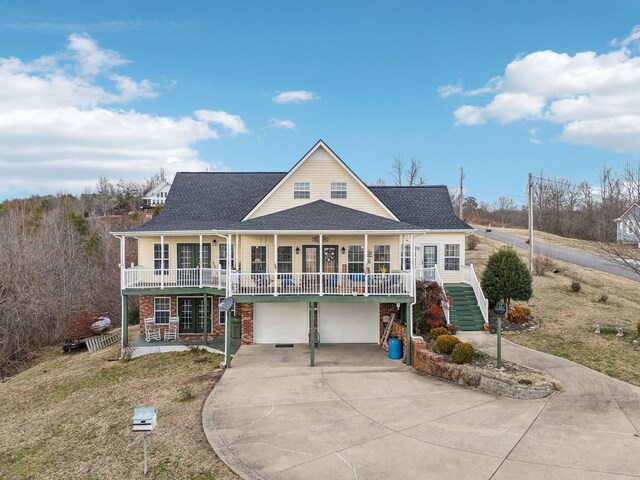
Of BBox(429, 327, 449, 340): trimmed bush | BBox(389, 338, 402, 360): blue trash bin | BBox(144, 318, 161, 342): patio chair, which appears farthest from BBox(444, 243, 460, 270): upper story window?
BBox(144, 318, 161, 342): patio chair

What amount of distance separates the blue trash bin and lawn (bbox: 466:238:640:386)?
16.2 feet

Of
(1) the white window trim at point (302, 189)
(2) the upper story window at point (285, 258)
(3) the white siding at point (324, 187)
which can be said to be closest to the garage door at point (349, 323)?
(2) the upper story window at point (285, 258)

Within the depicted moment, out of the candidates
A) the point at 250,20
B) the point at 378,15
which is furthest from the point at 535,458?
Result: the point at 250,20

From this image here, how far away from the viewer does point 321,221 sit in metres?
18.1

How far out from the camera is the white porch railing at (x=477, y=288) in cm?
1955

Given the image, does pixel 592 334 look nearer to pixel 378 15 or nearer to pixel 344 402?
pixel 344 402

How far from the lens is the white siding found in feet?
67.9

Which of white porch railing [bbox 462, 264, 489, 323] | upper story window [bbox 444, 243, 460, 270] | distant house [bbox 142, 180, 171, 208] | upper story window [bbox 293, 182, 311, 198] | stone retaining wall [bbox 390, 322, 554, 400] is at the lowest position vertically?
stone retaining wall [bbox 390, 322, 554, 400]

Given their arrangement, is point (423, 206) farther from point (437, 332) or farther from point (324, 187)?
point (437, 332)

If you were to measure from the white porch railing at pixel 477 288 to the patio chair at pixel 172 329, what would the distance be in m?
14.0

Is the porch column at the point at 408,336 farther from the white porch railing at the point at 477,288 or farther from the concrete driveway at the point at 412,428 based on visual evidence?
the white porch railing at the point at 477,288

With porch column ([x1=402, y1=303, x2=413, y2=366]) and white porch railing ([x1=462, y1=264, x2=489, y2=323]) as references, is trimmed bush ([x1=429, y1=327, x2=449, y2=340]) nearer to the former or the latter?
porch column ([x1=402, y1=303, x2=413, y2=366])

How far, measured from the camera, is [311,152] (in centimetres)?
2052

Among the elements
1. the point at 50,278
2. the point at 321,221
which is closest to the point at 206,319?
the point at 321,221
